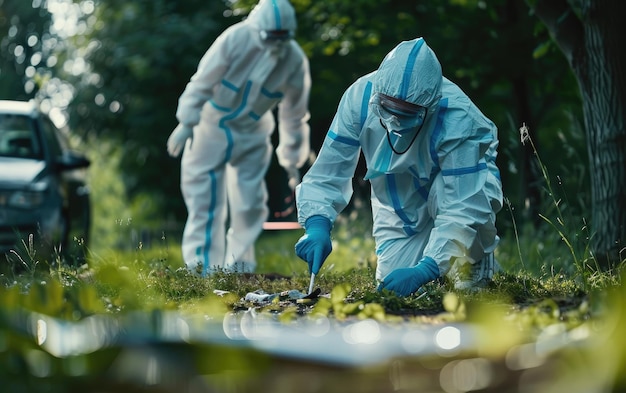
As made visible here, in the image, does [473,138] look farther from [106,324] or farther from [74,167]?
[74,167]

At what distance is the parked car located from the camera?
31.1 feet

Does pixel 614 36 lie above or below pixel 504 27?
above

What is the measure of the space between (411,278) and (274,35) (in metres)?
4.10

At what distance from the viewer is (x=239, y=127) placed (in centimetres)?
839

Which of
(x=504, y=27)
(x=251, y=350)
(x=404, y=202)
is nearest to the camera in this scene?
(x=251, y=350)

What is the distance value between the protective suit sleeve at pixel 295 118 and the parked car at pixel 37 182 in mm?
1917

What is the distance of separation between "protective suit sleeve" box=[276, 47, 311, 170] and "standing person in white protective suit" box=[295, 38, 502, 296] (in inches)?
130

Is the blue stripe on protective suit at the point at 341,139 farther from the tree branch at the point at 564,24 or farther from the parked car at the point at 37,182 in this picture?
the parked car at the point at 37,182

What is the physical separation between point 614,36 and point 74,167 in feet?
17.7

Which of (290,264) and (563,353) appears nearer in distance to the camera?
(563,353)

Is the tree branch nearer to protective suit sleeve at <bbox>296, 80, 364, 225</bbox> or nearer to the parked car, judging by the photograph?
protective suit sleeve at <bbox>296, 80, 364, 225</bbox>

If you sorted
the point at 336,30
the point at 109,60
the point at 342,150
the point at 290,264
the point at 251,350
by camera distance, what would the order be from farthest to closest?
1. the point at 109,60
2. the point at 336,30
3. the point at 290,264
4. the point at 342,150
5. the point at 251,350

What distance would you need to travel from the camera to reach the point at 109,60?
19359mm

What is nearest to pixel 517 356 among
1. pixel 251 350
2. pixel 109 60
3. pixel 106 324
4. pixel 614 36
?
pixel 251 350
